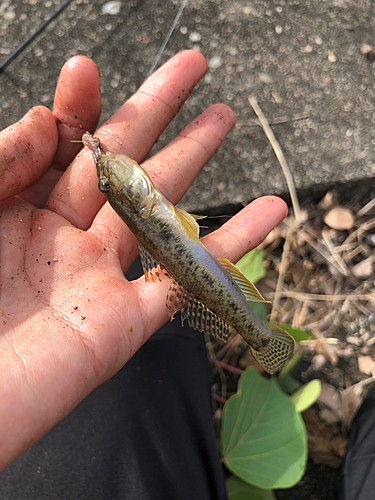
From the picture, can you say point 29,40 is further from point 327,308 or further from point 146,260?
point 327,308

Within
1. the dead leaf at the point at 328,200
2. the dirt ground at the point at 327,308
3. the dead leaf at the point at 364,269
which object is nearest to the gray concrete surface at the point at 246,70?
the dead leaf at the point at 328,200

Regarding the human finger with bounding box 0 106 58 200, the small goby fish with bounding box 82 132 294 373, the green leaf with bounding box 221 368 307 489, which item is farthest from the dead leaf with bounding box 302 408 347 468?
the human finger with bounding box 0 106 58 200

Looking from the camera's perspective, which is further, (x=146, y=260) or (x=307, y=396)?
(x=307, y=396)

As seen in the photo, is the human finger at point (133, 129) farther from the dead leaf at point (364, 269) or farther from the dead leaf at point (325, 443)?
the dead leaf at point (325, 443)

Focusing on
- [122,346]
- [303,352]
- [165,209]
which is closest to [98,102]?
[165,209]

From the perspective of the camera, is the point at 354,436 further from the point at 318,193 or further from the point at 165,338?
the point at 318,193

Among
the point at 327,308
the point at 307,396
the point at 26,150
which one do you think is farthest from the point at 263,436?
the point at 26,150
